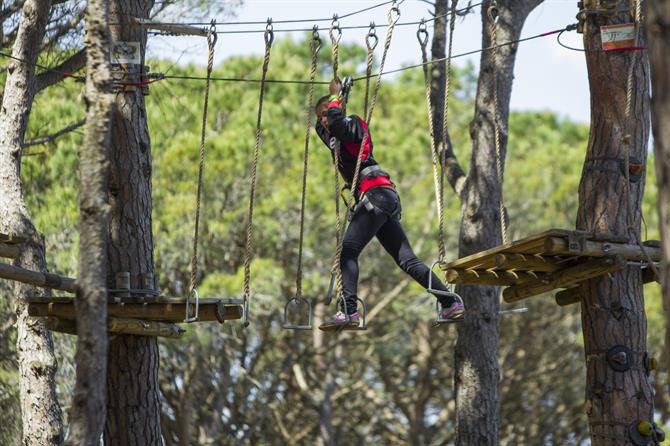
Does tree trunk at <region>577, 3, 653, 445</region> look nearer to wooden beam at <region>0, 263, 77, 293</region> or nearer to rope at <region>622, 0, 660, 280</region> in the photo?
rope at <region>622, 0, 660, 280</region>

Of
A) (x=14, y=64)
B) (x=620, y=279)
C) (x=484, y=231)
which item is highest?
(x=14, y=64)

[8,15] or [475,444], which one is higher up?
[8,15]

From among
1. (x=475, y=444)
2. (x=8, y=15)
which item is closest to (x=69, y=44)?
(x=8, y=15)

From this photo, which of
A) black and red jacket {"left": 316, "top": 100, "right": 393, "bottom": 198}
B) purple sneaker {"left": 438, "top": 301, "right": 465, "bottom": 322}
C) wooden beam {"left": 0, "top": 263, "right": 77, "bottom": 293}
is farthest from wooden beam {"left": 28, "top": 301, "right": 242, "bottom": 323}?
purple sneaker {"left": 438, "top": 301, "right": 465, "bottom": 322}

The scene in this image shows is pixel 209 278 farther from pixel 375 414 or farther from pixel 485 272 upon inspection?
pixel 485 272

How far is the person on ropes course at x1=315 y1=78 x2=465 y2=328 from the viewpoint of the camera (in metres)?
5.94

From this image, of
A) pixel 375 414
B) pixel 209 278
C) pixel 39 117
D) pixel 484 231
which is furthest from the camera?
pixel 375 414

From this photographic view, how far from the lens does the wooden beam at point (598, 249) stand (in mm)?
5129

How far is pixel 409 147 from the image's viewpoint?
15.9m

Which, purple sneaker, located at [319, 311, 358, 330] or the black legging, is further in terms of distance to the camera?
the black legging

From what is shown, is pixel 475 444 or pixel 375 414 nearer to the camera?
pixel 475 444

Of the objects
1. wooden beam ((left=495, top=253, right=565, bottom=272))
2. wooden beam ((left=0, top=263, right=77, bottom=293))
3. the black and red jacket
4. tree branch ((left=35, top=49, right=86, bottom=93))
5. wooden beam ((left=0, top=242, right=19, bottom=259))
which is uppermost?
tree branch ((left=35, top=49, right=86, bottom=93))

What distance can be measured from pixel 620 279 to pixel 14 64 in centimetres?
406

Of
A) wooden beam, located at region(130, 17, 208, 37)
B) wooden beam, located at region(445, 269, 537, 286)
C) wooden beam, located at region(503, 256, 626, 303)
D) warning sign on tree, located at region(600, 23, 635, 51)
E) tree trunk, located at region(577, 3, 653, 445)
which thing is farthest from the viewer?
wooden beam, located at region(130, 17, 208, 37)
